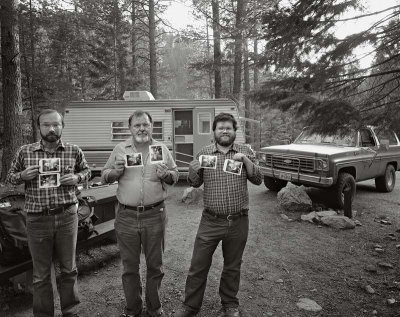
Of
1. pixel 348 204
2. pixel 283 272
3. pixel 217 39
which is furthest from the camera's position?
pixel 217 39

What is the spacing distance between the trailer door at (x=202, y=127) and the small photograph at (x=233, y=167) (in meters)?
7.86

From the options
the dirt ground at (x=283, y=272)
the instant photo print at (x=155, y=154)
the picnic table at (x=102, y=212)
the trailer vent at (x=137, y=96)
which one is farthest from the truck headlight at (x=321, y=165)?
the trailer vent at (x=137, y=96)

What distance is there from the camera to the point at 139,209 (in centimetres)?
295

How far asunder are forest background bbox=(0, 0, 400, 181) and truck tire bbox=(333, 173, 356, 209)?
6.88 ft

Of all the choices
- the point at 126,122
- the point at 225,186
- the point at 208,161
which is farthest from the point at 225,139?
the point at 126,122

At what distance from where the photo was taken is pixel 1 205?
3189 millimetres

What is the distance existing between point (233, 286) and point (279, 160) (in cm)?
528

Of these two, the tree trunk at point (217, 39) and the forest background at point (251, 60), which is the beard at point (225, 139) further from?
the tree trunk at point (217, 39)

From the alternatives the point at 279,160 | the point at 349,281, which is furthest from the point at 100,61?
the point at 349,281

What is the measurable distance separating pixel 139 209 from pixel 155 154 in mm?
528

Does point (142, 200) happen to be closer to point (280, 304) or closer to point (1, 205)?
point (1, 205)

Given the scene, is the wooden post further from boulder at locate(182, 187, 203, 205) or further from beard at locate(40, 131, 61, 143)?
beard at locate(40, 131, 61, 143)

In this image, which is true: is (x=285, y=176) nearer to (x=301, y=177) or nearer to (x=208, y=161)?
(x=301, y=177)

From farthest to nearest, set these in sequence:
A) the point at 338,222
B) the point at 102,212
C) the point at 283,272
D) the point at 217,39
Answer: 1. the point at 217,39
2. the point at 338,222
3. the point at 102,212
4. the point at 283,272
